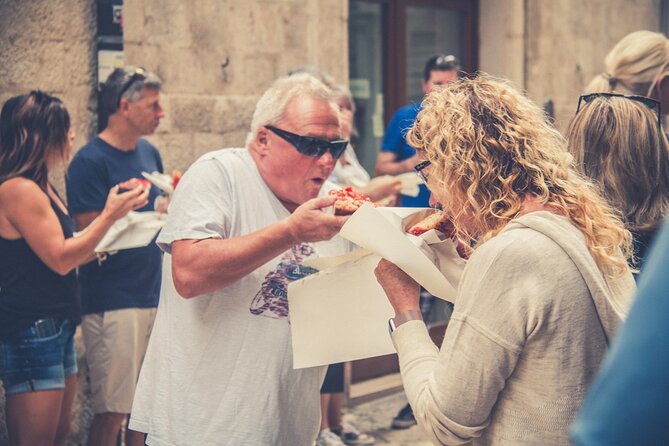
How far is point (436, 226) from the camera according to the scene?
2406mm

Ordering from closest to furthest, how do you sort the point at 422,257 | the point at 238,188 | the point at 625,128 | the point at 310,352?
the point at 422,257 → the point at 310,352 → the point at 238,188 → the point at 625,128

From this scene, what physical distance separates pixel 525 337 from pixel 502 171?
1.27 ft

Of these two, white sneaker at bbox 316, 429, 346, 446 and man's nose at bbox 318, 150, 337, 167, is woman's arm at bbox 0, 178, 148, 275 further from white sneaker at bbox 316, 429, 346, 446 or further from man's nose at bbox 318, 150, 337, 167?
white sneaker at bbox 316, 429, 346, 446

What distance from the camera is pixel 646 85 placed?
12.6ft

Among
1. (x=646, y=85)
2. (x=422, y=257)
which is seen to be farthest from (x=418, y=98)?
(x=422, y=257)

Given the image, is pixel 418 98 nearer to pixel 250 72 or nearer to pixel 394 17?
pixel 394 17

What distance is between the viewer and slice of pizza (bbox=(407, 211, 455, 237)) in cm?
240

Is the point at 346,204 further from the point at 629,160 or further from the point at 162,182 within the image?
the point at 162,182

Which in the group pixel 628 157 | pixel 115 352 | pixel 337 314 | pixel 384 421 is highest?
pixel 628 157

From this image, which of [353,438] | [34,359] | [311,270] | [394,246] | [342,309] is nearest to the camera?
[394,246]

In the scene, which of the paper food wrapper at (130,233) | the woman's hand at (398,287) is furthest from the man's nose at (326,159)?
the paper food wrapper at (130,233)

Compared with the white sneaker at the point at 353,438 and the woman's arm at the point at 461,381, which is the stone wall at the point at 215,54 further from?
the woman's arm at the point at 461,381

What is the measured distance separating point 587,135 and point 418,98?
15.7ft

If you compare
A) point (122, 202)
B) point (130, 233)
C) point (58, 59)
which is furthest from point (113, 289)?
point (58, 59)
